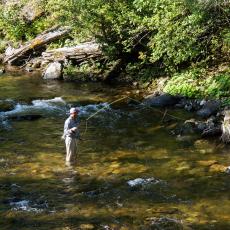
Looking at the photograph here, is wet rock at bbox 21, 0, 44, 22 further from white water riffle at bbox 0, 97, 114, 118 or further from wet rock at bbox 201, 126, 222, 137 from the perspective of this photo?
wet rock at bbox 201, 126, 222, 137

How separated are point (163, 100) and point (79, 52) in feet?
27.6

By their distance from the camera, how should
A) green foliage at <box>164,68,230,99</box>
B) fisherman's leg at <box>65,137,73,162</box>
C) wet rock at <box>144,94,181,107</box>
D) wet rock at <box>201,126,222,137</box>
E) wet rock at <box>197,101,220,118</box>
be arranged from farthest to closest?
wet rock at <box>144,94,181,107</box> → green foliage at <box>164,68,230,99</box> → wet rock at <box>197,101,220,118</box> → wet rock at <box>201,126,222,137</box> → fisherman's leg at <box>65,137,73,162</box>

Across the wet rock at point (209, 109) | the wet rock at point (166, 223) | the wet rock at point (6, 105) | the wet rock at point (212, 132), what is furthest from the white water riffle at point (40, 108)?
the wet rock at point (166, 223)

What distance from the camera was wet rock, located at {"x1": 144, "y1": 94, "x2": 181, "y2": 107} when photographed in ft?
68.7

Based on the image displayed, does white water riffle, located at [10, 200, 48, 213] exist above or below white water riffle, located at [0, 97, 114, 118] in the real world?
below

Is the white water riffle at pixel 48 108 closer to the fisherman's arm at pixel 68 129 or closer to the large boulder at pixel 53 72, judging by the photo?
the large boulder at pixel 53 72

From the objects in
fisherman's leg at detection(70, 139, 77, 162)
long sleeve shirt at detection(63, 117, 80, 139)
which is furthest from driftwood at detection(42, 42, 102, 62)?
fisherman's leg at detection(70, 139, 77, 162)

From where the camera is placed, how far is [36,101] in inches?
891

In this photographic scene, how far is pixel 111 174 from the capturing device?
14.2 m

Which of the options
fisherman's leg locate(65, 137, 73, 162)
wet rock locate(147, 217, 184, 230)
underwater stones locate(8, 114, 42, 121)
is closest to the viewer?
→ wet rock locate(147, 217, 184, 230)

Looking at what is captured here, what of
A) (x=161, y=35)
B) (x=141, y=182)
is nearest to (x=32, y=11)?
(x=161, y=35)

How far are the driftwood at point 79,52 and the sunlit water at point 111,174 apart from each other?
678 centimetres

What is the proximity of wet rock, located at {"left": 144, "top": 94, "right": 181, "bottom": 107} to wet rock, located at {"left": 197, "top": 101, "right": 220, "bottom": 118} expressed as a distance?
176cm

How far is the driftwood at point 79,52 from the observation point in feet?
90.2
